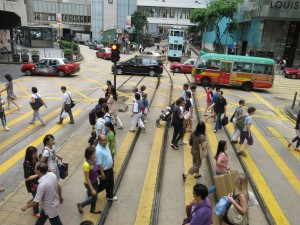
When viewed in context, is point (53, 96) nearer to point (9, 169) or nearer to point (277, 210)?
point (9, 169)

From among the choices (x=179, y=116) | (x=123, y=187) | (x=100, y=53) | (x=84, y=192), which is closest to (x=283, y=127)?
(x=179, y=116)

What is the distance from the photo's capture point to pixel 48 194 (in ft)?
15.1

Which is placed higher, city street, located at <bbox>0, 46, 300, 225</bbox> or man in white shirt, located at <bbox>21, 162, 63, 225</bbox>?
man in white shirt, located at <bbox>21, 162, 63, 225</bbox>

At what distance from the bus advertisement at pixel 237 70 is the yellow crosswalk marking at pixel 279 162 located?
9669 mm

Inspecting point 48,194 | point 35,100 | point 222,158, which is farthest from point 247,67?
point 48,194

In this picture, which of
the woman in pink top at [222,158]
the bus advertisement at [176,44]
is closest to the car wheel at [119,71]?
the bus advertisement at [176,44]

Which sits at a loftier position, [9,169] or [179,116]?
[179,116]

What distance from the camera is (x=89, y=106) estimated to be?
14992mm

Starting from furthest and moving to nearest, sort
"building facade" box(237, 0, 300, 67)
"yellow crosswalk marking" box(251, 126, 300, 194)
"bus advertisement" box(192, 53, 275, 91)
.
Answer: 1. "building facade" box(237, 0, 300, 67)
2. "bus advertisement" box(192, 53, 275, 91)
3. "yellow crosswalk marking" box(251, 126, 300, 194)

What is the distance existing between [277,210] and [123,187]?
3581 mm

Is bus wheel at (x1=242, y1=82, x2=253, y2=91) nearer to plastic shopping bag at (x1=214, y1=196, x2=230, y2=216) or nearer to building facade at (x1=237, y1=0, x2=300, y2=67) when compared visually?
plastic shopping bag at (x1=214, y1=196, x2=230, y2=216)

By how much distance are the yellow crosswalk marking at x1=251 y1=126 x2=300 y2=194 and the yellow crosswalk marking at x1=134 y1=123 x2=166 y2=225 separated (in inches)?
146

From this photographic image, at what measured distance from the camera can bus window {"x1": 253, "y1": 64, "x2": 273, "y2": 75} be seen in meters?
21.0

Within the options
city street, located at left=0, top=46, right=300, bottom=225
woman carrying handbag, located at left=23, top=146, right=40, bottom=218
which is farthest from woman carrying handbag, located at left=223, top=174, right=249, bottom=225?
woman carrying handbag, located at left=23, top=146, right=40, bottom=218
